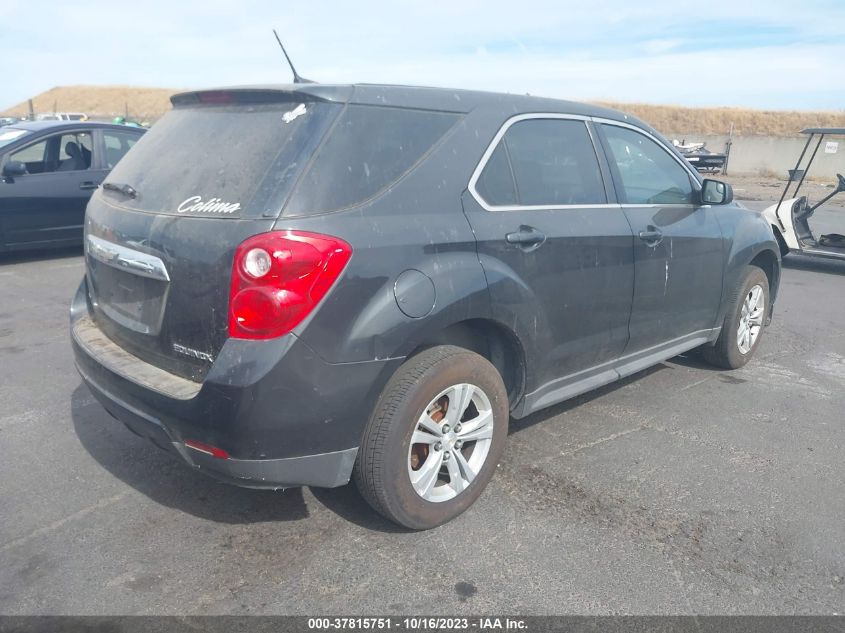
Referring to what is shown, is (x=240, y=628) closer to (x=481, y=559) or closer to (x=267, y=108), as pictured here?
(x=481, y=559)

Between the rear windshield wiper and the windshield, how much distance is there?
609 cm

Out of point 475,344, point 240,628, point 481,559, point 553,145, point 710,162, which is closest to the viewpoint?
point 240,628

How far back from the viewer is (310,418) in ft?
8.91

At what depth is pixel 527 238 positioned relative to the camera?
3.39 metres

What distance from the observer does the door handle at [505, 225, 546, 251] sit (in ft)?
10.9

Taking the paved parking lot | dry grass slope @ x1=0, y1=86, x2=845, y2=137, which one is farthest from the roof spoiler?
dry grass slope @ x1=0, y1=86, x2=845, y2=137

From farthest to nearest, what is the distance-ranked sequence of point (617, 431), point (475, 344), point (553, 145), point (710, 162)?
point (710, 162), point (617, 431), point (553, 145), point (475, 344)

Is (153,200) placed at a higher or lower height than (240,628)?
higher

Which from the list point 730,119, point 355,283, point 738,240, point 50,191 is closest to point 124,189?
point 355,283

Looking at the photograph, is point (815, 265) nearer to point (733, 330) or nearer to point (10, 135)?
point (733, 330)

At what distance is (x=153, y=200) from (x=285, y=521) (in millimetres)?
1483

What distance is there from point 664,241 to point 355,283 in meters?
2.26

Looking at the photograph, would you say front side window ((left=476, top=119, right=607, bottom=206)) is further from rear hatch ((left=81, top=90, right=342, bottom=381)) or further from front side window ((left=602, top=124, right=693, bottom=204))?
Answer: rear hatch ((left=81, top=90, right=342, bottom=381))

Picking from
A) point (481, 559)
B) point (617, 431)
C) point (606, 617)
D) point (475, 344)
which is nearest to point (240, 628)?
point (481, 559)
